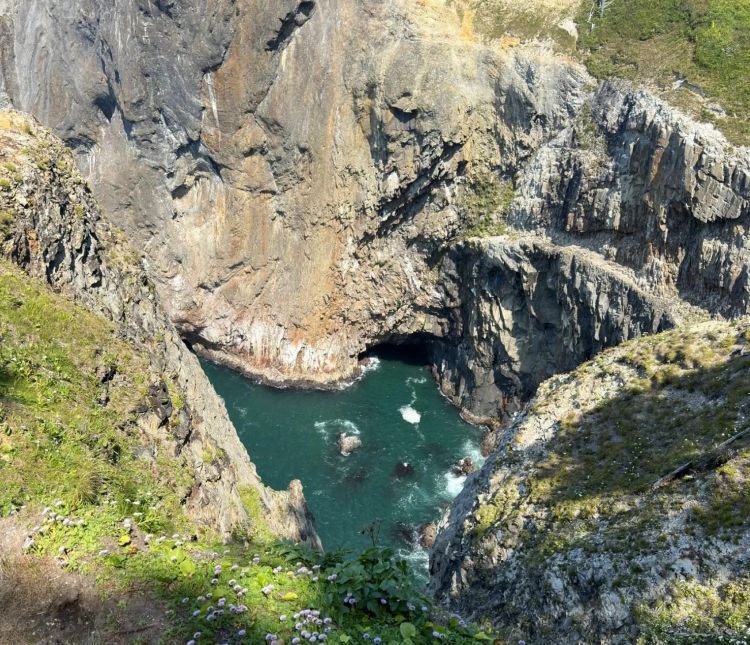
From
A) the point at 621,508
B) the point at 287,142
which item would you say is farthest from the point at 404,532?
the point at 287,142

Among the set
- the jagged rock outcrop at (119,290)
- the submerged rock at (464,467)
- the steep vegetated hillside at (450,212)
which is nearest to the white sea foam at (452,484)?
the submerged rock at (464,467)

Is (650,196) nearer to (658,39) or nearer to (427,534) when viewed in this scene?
(658,39)

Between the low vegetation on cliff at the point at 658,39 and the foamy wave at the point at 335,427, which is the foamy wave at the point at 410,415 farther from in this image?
the low vegetation on cliff at the point at 658,39

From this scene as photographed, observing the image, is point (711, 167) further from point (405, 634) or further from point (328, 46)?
point (405, 634)

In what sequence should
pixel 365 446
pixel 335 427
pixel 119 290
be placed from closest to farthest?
1. pixel 119 290
2. pixel 365 446
3. pixel 335 427

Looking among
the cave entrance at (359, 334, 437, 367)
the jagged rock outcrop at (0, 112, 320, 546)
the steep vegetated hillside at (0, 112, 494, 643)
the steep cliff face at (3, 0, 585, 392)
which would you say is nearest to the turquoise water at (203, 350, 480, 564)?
the cave entrance at (359, 334, 437, 367)

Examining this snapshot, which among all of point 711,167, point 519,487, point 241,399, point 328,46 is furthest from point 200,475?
point 328,46
